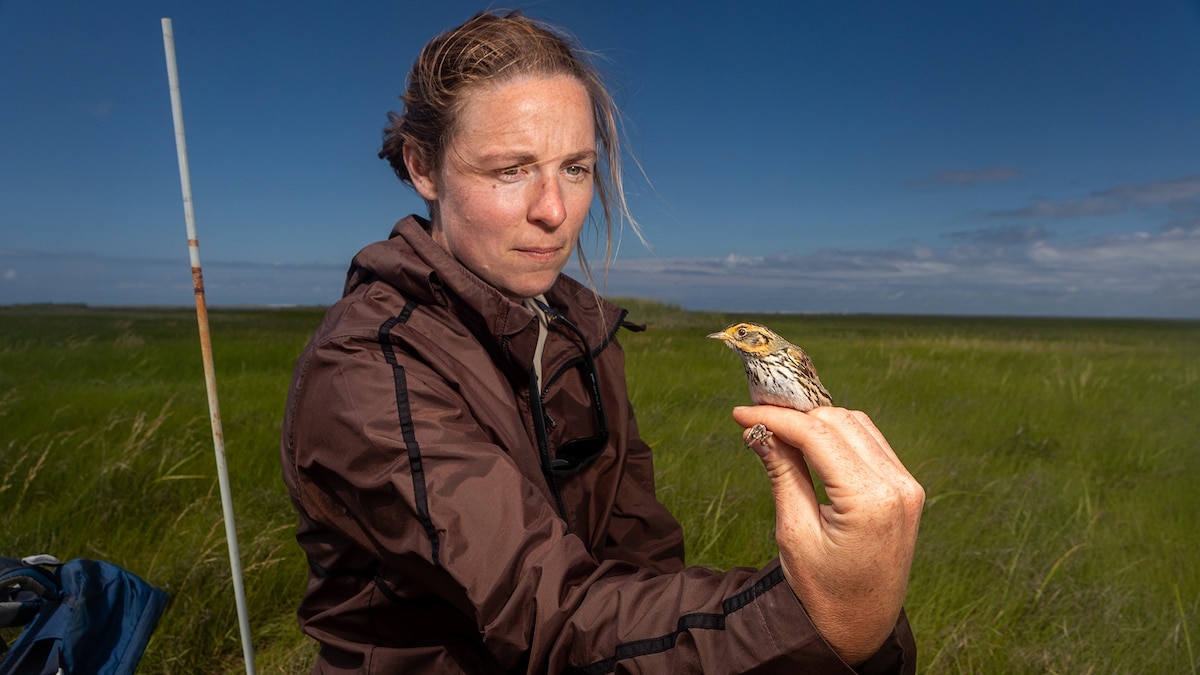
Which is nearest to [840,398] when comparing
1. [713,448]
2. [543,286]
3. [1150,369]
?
[713,448]

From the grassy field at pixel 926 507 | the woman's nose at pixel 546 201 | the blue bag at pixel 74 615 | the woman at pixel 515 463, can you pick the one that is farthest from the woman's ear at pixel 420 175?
the grassy field at pixel 926 507

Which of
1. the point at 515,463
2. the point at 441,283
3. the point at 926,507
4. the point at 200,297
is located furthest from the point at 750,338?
the point at 926,507

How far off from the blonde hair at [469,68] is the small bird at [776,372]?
110 cm

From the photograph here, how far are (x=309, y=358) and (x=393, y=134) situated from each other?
1.17 m

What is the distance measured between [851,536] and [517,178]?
1.52 meters

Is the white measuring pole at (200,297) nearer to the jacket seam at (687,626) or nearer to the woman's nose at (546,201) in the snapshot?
the woman's nose at (546,201)

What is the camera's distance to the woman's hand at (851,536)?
116 cm

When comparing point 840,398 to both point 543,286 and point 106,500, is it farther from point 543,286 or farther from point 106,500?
point 106,500

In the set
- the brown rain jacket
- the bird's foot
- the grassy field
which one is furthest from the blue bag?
the bird's foot

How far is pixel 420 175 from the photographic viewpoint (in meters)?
2.49

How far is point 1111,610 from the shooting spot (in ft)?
11.9

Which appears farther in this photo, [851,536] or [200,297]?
[200,297]

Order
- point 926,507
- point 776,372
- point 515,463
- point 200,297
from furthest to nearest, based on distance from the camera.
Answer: point 926,507 → point 200,297 → point 515,463 → point 776,372

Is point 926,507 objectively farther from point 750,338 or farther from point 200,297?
point 200,297
